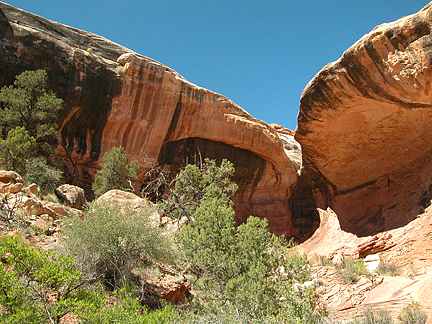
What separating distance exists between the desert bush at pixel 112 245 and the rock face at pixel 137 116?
350 inches

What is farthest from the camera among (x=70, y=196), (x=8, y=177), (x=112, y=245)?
(x=70, y=196)

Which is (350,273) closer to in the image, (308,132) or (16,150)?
(308,132)

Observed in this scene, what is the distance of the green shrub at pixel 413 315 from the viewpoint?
566 centimetres

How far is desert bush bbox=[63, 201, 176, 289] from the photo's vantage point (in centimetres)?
633

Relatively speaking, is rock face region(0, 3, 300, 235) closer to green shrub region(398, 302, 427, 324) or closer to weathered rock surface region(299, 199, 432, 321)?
weathered rock surface region(299, 199, 432, 321)

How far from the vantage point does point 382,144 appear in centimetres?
1383

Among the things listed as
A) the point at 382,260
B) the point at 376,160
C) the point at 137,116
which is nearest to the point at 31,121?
the point at 137,116

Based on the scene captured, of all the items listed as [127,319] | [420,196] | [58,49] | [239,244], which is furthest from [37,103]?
[420,196]

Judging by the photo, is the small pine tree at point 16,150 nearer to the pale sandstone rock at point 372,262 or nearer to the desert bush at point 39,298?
the desert bush at point 39,298

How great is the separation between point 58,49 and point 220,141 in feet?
28.8

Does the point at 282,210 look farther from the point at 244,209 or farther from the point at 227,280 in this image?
the point at 227,280

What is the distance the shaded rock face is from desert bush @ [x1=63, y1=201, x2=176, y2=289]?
335 inches

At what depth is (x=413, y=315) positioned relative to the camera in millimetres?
5754

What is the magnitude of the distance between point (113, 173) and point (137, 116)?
321cm
